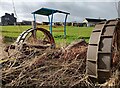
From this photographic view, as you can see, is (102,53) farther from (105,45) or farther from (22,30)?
(22,30)

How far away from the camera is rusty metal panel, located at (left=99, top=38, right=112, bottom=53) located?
8.78 ft

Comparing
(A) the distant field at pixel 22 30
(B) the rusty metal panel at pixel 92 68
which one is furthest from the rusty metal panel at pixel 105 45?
(A) the distant field at pixel 22 30

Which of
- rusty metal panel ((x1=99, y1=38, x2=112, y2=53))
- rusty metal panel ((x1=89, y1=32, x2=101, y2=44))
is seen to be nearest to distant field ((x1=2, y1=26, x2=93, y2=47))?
rusty metal panel ((x1=89, y1=32, x2=101, y2=44))

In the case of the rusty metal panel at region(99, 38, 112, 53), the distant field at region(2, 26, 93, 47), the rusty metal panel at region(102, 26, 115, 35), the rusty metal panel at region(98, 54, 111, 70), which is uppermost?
the rusty metal panel at region(102, 26, 115, 35)

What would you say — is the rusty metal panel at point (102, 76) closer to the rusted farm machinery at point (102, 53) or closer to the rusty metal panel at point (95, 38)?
the rusted farm machinery at point (102, 53)

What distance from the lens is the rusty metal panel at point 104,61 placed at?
2.64 meters

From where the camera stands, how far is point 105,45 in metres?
2.71

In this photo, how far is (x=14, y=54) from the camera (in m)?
3.71

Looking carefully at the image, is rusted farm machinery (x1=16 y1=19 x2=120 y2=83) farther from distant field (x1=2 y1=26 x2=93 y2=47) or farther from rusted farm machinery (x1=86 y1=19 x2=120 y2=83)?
distant field (x1=2 y1=26 x2=93 y2=47)

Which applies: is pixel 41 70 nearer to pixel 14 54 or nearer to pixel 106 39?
pixel 14 54

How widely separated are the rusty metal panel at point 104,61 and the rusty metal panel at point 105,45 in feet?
0.22

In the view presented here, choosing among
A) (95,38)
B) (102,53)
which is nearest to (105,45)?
(102,53)

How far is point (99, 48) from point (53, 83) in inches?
30.4

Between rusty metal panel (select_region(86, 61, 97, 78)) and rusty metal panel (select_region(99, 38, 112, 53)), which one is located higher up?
rusty metal panel (select_region(99, 38, 112, 53))
